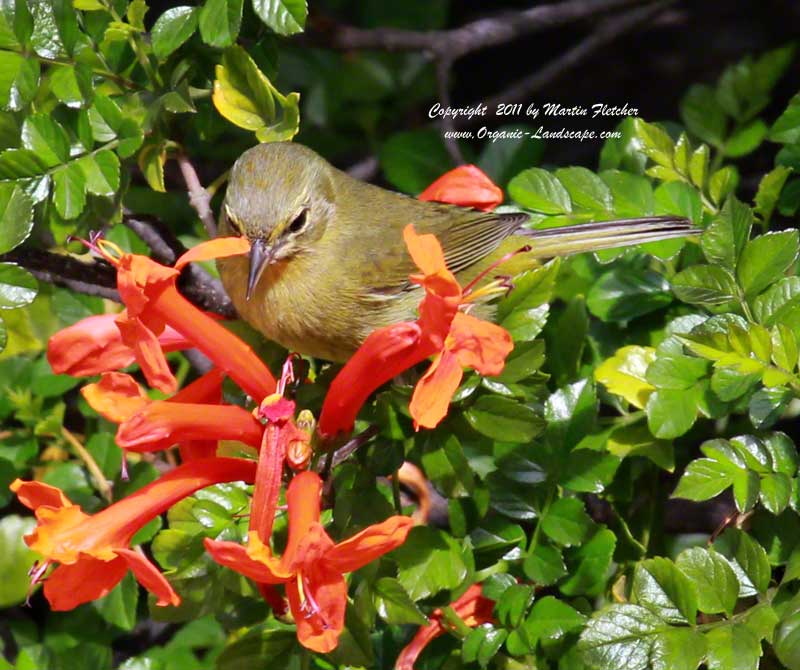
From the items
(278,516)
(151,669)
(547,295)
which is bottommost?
(151,669)

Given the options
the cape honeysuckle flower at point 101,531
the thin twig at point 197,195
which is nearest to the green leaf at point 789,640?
the cape honeysuckle flower at point 101,531

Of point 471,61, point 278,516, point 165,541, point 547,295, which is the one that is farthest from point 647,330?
point 471,61

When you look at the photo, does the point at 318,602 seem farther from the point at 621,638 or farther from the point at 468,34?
the point at 468,34

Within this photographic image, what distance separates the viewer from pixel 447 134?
11.5 feet

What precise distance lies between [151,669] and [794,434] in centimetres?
166

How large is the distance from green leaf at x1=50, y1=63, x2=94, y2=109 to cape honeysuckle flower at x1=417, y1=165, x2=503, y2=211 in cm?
79

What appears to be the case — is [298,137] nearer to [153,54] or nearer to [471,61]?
[153,54]

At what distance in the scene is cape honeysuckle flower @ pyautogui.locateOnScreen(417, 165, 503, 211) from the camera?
2.60 m

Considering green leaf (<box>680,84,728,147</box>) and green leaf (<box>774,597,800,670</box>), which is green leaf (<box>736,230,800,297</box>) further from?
green leaf (<box>680,84,728,147</box>)

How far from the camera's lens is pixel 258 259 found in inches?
101

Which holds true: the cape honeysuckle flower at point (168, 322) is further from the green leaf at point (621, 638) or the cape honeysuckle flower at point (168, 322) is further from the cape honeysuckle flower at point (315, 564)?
the green leaf at point (621, 638)

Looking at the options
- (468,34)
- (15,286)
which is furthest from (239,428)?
(468,34)

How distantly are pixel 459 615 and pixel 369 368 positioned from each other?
552 mm

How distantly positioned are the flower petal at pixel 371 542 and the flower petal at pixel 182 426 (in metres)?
0.33
